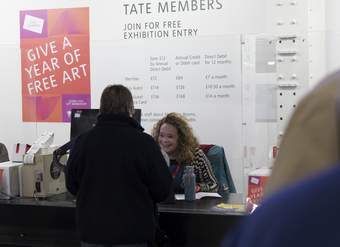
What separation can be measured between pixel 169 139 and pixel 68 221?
3.17 feet

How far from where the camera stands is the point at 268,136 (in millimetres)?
4711

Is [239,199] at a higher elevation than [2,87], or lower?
lower

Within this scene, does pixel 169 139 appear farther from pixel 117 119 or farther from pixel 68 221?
pixel 117 119

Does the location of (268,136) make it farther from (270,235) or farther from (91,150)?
(270,235)

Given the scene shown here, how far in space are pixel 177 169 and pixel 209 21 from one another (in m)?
1.86

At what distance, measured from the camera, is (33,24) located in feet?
18.9

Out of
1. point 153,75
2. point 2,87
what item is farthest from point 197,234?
point 2,87

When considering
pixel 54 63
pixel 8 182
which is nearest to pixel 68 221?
pixel 8 182

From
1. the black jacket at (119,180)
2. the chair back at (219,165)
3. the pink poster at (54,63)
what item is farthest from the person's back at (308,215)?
the pink poster at (54,63)

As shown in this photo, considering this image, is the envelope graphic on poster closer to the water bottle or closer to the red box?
the water bottle

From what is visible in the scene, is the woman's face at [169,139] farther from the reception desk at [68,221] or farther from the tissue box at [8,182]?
the tissue box at [8,182]

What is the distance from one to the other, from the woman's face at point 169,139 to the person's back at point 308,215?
11.2 ft

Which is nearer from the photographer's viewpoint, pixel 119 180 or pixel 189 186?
pixel 119 180

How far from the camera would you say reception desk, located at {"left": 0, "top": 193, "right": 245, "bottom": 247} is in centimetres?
303
